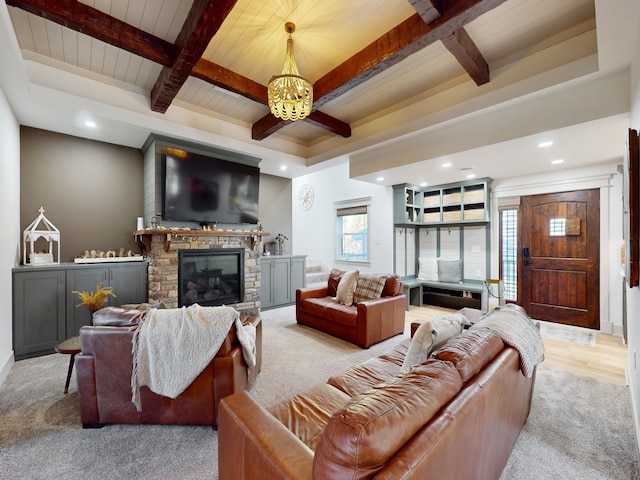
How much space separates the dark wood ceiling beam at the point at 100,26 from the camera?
6.84 ft

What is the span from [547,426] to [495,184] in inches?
161

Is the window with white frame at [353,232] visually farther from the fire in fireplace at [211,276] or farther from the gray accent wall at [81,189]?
the gray accent wall at [81,189]

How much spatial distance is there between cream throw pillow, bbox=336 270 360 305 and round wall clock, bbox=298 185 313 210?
4.61 m

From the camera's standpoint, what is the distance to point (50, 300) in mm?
3283

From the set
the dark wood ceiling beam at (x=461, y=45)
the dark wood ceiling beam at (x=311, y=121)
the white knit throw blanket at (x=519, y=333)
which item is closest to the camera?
the white knit throw blanket at (x=519, y=333)

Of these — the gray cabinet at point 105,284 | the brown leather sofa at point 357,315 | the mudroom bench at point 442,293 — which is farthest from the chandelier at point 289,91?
the mudroom bench at point 442,293

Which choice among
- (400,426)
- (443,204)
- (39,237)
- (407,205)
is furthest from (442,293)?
(39,237)

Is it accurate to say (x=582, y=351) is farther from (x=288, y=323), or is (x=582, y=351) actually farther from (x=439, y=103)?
(x=288, y=323)

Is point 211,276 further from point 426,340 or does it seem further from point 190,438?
point 426,340

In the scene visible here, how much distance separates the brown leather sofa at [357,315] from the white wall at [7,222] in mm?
3130

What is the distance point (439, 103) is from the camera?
3.41 meters

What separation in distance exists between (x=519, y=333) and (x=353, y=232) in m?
5.76

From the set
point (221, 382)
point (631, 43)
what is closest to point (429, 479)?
point (221, 382)

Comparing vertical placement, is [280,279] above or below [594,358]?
above
